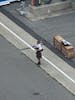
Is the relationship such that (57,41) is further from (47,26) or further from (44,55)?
(47,26)

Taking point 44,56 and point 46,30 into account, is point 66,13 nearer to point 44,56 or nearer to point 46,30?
point 46,30

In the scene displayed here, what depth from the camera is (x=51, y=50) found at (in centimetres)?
3562

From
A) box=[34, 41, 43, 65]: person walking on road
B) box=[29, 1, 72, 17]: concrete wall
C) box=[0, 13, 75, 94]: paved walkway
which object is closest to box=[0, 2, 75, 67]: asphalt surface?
box=[0, 13, 75, 94]: paved walkway

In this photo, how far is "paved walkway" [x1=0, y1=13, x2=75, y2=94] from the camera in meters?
31.7

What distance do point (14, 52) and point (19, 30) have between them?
3968 mm

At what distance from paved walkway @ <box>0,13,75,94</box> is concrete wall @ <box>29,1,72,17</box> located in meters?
2.18

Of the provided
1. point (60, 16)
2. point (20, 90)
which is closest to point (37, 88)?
point (20, 90)

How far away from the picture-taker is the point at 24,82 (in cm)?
3122

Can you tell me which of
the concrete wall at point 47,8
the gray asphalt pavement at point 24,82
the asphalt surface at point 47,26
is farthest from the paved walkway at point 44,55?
the concrete wall at point 47,8

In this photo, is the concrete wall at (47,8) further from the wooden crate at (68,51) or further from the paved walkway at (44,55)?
the wooden crate at (68,51)

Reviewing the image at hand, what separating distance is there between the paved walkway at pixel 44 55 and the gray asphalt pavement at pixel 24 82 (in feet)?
1.43

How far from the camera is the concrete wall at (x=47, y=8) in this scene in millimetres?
41000

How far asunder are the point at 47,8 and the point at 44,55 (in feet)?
25.0

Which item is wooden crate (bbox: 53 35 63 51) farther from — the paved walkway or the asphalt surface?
the paved walkway
